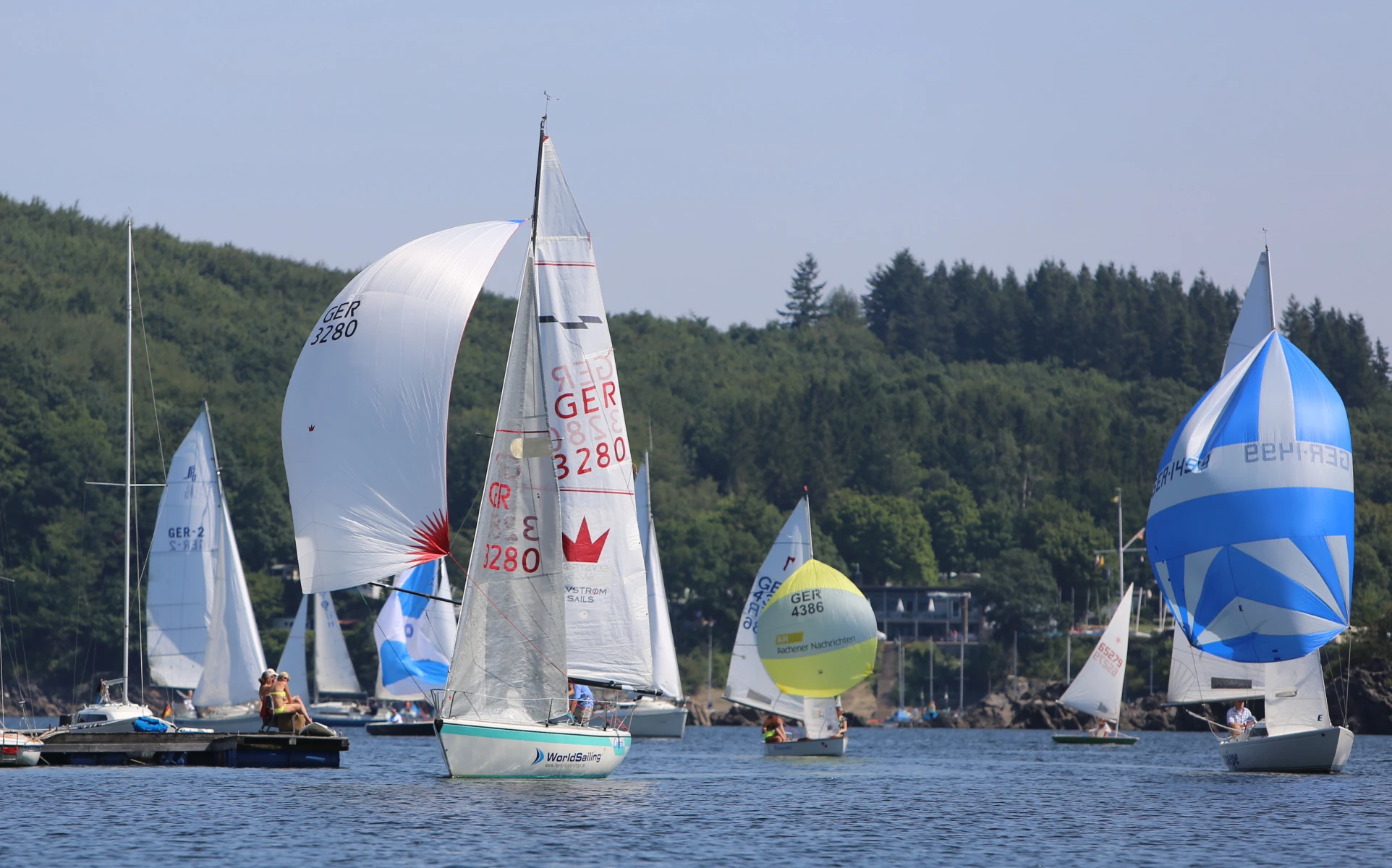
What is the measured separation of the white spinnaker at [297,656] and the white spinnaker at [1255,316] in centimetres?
3740

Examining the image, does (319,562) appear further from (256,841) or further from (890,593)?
(890,593)

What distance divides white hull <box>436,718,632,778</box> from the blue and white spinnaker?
49.3ft

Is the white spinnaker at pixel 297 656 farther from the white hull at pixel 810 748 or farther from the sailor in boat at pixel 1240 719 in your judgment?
the sailor in boat at pixel 1240 719

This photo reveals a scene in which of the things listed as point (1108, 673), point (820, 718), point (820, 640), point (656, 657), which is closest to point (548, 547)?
point (820, 640)

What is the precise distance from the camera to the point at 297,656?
7138 cm

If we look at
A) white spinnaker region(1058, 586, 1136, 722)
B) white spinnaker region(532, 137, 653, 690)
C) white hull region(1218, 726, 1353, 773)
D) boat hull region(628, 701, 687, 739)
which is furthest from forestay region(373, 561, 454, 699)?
white hull region(1218, 726, 1353, 773)

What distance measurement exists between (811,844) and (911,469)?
429ft

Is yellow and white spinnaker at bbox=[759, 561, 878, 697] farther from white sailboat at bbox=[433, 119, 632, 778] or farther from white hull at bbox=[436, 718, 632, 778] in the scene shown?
white hull at bbox=[436, 718, 632, 778]

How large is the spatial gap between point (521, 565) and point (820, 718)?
22.4 meters

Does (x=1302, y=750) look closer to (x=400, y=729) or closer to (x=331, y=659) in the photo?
(x=400, y=729)

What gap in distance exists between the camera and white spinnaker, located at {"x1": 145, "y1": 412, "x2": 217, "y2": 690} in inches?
2226

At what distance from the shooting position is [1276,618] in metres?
38.7

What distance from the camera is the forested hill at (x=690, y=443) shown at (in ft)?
377

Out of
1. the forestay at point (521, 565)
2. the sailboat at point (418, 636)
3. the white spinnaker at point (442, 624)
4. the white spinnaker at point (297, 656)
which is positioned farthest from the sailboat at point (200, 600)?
the forestay at point (521, 565)
